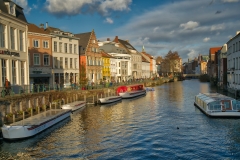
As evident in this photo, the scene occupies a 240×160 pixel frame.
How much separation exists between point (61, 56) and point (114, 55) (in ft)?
94.9

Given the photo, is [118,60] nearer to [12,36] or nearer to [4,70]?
[12,36]

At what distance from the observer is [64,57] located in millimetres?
47406

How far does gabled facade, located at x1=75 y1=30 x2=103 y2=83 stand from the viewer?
2148 inches

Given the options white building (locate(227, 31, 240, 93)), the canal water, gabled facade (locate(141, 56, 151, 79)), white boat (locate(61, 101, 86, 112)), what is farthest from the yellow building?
the canal water

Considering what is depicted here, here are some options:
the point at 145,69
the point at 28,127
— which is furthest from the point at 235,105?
the point at 145,69

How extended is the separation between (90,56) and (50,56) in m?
13.5

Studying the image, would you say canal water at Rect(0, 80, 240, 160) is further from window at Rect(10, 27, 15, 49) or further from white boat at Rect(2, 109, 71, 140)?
window at Rect(10, 27, 15, 49)

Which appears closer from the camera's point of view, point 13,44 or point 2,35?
point 2,35

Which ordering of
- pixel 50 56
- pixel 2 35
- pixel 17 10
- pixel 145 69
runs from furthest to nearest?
1. pixel 145 69
2. pixel 50 56
3. pixel 17 10
4. pixel 2 35

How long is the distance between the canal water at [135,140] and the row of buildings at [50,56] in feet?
28.0

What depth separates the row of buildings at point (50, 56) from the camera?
2455 cm

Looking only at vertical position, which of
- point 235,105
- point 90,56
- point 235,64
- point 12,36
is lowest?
point 235,105

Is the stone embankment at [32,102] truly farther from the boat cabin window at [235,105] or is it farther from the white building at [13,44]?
the boat cabin window at [235,105]

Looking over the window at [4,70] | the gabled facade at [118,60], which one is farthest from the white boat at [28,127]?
the gabled facade at [118,60]
